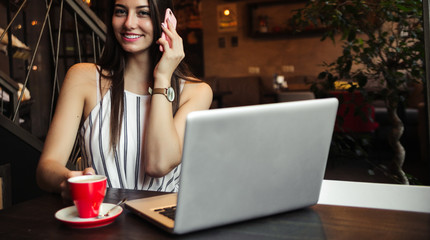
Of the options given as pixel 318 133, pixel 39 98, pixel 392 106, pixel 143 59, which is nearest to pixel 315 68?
pixel 39 98

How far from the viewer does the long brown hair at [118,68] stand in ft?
5.14

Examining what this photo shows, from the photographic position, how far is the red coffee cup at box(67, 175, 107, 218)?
2.76 feet

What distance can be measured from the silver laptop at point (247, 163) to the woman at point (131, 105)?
0.55m

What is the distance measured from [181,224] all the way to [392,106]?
7.15ft

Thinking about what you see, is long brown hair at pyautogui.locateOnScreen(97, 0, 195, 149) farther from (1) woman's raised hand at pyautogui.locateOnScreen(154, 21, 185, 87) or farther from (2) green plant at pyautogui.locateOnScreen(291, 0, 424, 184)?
(2) green plant at pyautogui.locateOnScreen(291, 0, 424, 184)

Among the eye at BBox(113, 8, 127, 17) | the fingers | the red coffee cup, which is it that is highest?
the eye at BBox(113, 8, 127, 17)

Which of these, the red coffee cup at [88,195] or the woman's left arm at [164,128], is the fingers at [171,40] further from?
the red coffee cup at [88,195]

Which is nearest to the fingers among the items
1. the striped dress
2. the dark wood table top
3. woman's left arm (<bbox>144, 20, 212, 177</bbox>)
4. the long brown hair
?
woman's left arm (<bbox>144, 20, 212, 177</bbox>)

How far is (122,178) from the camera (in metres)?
1.52

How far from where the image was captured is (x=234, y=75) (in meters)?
8.84

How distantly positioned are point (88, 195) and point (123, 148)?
0.70 meters

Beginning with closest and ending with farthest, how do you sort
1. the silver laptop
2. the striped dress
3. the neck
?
1. the silver laptop
2. the striped dress
3. the neck

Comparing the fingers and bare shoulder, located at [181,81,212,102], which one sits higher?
the fingers

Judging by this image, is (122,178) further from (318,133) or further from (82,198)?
(318,133)
